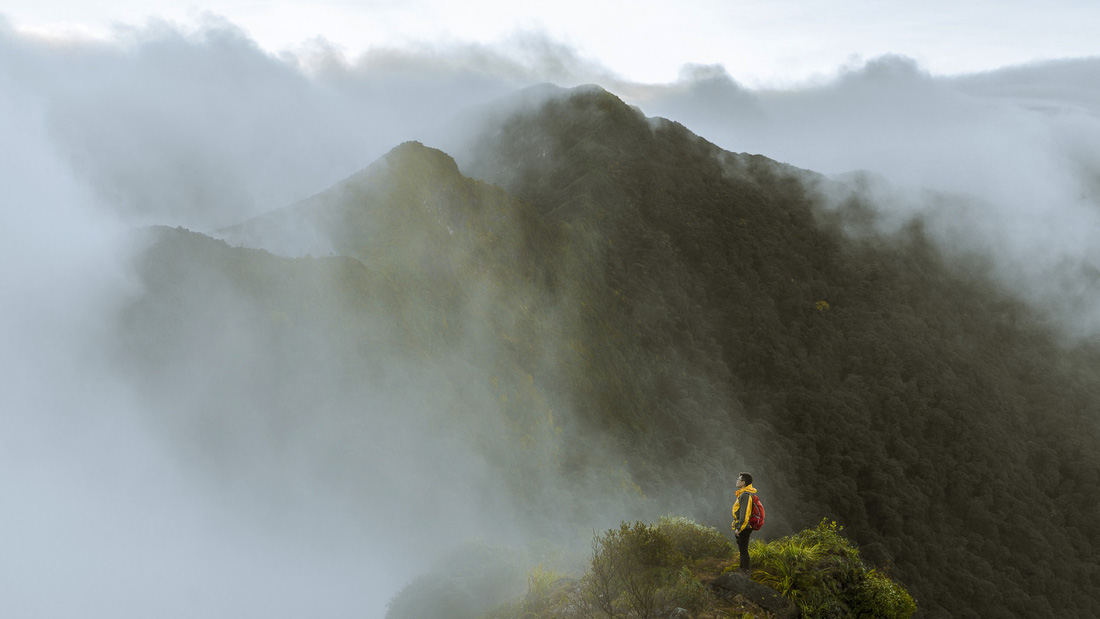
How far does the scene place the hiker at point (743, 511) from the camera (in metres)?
13.7

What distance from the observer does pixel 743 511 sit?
13805 millimetres

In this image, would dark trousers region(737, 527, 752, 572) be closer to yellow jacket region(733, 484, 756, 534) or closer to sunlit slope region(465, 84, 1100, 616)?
yellow jacket region(733, 484, 756, 534)

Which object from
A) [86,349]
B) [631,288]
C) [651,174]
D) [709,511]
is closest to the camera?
Answer: [86,349]

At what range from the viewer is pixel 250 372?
32906 millimetres

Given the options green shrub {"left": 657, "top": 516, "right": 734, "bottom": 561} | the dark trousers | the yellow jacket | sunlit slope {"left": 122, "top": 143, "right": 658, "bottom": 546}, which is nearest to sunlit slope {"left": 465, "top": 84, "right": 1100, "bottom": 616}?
sunlit slope {"left": 122, "top": 143, "right": 658, "bottom": 546}

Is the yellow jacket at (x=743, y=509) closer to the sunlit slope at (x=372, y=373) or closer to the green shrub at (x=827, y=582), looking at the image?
the green shrub at (x=827, y=582)

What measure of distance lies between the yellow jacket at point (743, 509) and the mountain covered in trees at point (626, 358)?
61.5 ft

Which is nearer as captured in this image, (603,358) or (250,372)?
(250,372)

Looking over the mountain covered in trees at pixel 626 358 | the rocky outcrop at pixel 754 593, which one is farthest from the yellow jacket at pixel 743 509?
the mountain covered in trees at pixel 626 358

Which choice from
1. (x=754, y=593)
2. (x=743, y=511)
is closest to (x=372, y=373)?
(x=743, y=511)

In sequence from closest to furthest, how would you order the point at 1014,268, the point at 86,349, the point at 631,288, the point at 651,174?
the point at 86,349, the point at 631,288, the point at 651,174, the point at 1014,268

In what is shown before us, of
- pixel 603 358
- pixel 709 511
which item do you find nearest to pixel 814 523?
pixel 709 511

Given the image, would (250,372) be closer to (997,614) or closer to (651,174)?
(651,174)

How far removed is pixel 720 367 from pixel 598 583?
50305 mm
